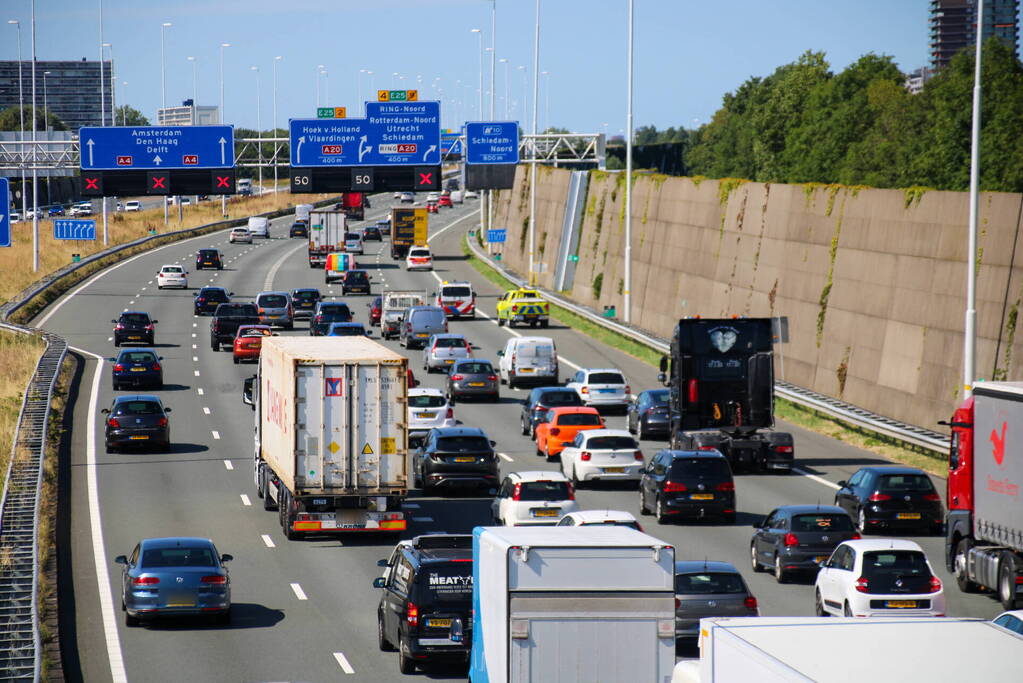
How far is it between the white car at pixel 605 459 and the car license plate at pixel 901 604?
49.5ft

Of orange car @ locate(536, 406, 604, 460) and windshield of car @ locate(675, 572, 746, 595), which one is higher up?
windshield of car @ locate(675, 572, 746, 595)

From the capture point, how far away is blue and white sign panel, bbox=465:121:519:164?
7588 cm

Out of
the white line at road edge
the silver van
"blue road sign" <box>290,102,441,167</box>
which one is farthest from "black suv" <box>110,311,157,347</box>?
the white line at road edge

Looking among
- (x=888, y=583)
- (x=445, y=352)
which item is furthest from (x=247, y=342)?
(x=888, y=583)

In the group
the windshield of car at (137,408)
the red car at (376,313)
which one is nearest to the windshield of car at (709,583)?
the windshield of car at (137,408)

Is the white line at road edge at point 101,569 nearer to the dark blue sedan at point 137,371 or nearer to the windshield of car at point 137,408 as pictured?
the windshield of car at point 137,408

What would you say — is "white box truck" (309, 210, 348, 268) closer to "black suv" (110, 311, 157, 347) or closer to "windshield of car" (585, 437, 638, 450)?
"black suv" (110, 311, 157, 347)

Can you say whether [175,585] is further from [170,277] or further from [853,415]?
[170,277]

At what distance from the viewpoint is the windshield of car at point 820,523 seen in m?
28.2

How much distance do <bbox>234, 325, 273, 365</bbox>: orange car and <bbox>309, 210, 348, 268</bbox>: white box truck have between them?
41.1 meters

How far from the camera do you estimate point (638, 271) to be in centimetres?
7719

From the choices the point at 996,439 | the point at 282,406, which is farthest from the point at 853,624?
the point at 282,406

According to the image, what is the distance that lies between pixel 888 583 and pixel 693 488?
1030 cm

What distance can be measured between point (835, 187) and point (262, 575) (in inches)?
1256
